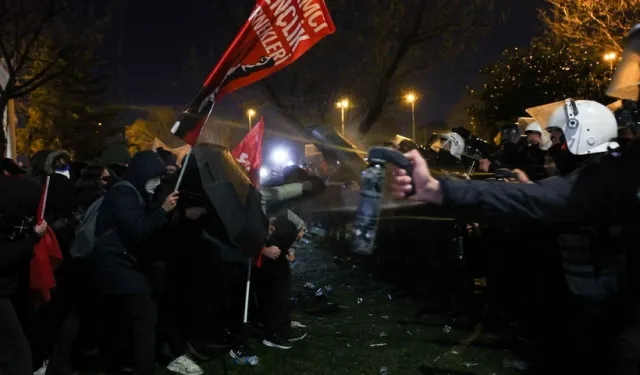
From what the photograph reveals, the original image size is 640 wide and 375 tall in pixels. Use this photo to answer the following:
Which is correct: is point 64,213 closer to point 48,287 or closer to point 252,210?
point 48,287

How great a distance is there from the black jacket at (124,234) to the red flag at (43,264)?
461 mm

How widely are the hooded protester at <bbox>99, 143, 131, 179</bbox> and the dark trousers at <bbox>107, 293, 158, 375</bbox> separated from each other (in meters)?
2.28

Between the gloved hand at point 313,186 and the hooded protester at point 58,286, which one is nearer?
the hooded protester at point 58,286

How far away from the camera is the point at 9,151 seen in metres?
23.2

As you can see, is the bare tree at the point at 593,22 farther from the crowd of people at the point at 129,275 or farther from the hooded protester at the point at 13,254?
the hooded protester at the point at 13,254

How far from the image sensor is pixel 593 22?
1608 cm

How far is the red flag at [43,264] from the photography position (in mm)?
5273

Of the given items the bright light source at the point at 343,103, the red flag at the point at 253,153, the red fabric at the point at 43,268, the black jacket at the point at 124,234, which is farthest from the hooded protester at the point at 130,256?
the bright light source at the point at 343,103

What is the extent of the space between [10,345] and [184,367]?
1982mm

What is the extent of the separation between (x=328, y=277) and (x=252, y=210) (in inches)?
203

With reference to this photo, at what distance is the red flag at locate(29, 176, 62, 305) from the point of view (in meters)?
5.27

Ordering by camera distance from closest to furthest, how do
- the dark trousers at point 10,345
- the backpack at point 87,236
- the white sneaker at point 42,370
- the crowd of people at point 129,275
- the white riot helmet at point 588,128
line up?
the dark trousers at point 10,345 < the white riot helmet at point 588,128 < the crowd of people at point 129,275 < the backpack at point 87,236 < the white sneaker at point 42,370

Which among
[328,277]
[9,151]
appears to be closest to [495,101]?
[328,277]

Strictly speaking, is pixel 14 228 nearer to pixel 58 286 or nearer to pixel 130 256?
pixel 130 256
